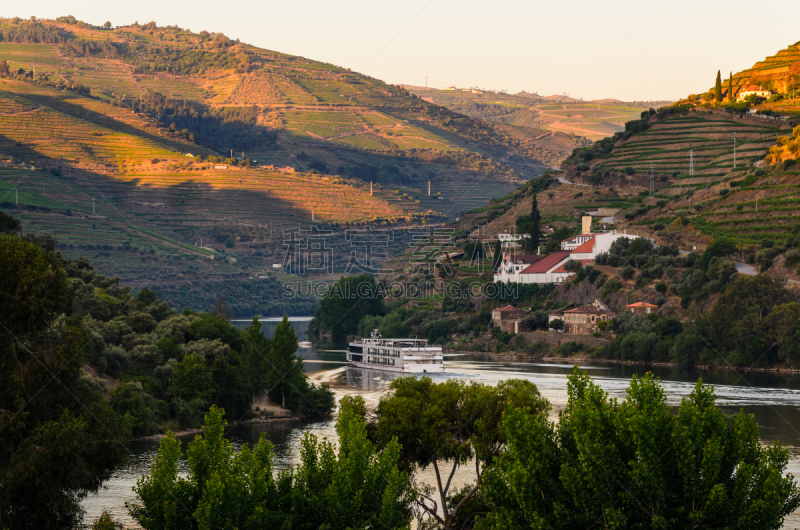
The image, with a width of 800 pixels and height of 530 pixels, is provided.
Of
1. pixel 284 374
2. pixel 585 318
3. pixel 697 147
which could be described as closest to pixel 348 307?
pixel 585 318

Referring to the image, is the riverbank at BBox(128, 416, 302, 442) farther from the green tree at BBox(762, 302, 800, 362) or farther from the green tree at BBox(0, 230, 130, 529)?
the green tree at BBox(762, 302, 800, 362)

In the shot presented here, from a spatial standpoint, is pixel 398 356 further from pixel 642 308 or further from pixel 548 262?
pixel 548 262

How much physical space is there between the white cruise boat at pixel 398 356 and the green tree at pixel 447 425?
48.5m

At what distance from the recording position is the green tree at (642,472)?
19.8 metres

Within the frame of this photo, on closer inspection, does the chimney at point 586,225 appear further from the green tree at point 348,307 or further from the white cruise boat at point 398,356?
the white cruise boat at point 398,356

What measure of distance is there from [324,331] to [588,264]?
120 ft

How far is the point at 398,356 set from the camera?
84.5 meters

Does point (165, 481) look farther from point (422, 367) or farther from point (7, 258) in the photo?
point (422, 367)

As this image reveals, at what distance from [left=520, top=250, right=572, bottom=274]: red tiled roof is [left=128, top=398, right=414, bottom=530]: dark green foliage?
90.5 metres

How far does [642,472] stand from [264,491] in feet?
24.9

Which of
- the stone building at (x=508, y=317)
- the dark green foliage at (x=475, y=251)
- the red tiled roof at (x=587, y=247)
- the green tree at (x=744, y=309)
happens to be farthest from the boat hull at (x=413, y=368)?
the dark green foliage at (x=475, y=251)

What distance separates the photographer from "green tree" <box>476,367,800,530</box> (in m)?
19.8

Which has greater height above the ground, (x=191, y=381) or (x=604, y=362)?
(x=191, y=381)

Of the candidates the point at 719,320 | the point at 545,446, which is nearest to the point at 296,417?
the point at 545,446
